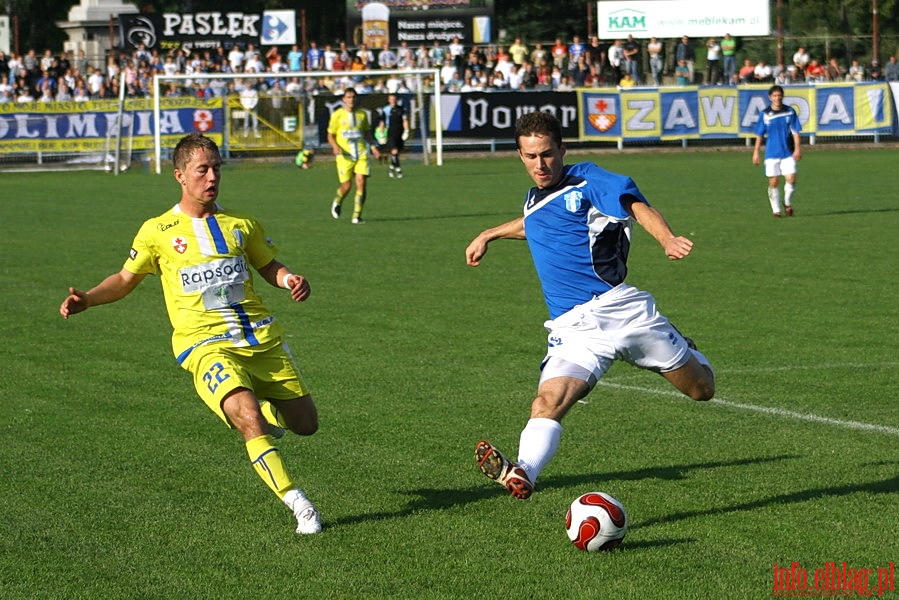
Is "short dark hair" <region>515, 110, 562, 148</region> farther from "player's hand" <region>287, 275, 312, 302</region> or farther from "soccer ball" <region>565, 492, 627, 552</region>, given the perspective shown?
"soccer ball" <region>565, 492, 627, 552</region>

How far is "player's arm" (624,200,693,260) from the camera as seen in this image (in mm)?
5855

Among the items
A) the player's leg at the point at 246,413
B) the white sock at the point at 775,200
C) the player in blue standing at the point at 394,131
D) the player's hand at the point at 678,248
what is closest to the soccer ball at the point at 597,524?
the player's hand at the point at 678,248

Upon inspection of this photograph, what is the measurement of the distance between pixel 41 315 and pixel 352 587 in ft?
29.6

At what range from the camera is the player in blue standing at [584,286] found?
6.34 m

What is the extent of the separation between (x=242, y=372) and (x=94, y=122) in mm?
34290

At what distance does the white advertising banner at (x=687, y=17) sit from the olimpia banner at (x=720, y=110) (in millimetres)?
11563

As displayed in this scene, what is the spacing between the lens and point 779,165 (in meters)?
22.5

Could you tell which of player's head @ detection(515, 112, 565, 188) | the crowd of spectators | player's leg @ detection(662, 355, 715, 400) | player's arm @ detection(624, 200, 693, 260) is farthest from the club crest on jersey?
the crowd of spectators

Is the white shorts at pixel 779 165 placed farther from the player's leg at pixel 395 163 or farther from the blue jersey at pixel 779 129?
the player's leg at pixel 395 163

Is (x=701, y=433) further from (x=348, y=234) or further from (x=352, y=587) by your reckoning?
(x=348, y=234)

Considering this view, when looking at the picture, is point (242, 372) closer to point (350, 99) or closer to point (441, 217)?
point (350, 99)

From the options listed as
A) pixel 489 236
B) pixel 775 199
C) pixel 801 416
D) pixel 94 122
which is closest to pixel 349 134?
pixel 775 199

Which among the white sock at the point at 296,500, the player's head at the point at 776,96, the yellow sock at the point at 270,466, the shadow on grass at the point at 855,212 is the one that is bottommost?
the white sock at the point at 296,500

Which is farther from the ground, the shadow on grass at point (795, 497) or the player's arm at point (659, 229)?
the player's arm at point (659, 229)
